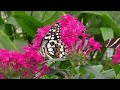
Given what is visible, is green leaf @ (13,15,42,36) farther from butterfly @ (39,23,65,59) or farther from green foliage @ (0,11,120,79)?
butterfly @ (39,23,65,59)

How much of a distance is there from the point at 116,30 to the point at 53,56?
115cm

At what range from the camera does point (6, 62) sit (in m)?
0.73

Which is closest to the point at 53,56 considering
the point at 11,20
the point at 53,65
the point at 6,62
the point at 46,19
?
the point at 53,65

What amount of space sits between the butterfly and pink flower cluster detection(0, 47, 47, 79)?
0.10 feet

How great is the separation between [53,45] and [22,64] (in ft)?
0.36

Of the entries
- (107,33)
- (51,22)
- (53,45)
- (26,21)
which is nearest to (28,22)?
(26,21)

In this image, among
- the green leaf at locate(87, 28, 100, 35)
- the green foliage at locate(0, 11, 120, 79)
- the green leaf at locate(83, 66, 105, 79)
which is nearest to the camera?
the green leaf at locate(83, 66, 105, 79)

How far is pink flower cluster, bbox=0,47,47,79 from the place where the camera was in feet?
2.38

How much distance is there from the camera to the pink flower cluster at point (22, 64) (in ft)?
2.38

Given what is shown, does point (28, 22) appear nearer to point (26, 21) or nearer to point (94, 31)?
point (26, 21)

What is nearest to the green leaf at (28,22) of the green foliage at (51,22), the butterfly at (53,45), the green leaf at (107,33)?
the green foliage at (51,22)

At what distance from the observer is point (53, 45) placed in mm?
799

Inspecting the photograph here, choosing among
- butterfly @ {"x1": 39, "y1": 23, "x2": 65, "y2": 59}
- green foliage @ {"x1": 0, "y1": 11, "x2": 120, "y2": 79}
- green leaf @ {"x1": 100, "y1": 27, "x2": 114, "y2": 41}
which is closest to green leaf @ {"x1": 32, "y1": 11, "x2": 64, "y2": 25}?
green foliage @ {"x1": 0, "y1": 11, "x2": 120, "y2": 79}
